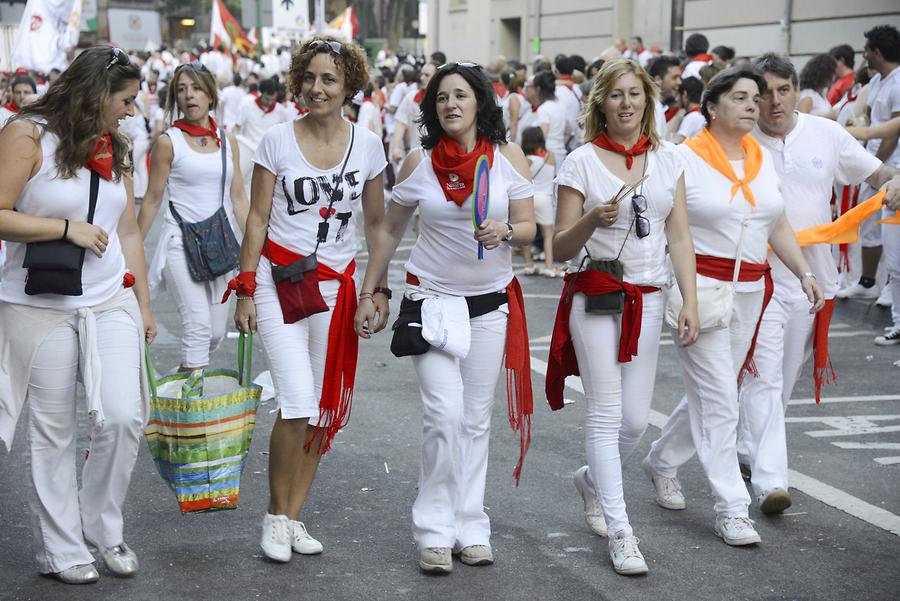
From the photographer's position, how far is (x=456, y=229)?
16.3ft

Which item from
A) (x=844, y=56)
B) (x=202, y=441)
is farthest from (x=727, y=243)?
(x=844, y=56)

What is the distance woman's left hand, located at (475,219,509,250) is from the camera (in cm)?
470

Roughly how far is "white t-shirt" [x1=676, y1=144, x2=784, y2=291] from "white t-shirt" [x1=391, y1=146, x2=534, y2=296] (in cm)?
88

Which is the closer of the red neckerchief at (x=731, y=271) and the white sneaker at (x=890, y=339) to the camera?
the red neckerchief at (x=731, y=271)

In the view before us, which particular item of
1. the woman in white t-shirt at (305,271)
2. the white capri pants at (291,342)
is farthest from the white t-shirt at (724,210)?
the white capri pants at (291,342)

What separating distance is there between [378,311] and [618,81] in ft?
4.38

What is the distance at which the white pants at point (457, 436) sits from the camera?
4.92 meters

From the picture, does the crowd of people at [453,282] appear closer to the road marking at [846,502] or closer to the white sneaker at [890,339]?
the road marking at [846,502]

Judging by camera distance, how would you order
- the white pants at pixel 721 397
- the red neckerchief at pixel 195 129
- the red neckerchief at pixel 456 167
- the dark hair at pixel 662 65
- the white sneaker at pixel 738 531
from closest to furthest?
the red neckerchief at pixel 456 167
the white sneaker at pixel 738 531
the white pants at pixel 721 397
the red neckerchief at pixel 195 129
the dark hair at pixel 662 65

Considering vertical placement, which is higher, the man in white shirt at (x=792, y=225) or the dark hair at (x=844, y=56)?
the dark hair at (x=844, y=56)

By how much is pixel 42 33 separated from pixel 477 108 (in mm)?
10892

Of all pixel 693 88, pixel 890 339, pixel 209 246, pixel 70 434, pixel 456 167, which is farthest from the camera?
pixel 693 88

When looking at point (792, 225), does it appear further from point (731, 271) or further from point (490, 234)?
point (490, 234)

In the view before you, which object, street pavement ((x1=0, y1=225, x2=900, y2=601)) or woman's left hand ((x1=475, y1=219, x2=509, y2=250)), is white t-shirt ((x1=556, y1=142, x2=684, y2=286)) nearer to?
woman's left hand ((x1=475, y1=219, x2=509, y2=250))
